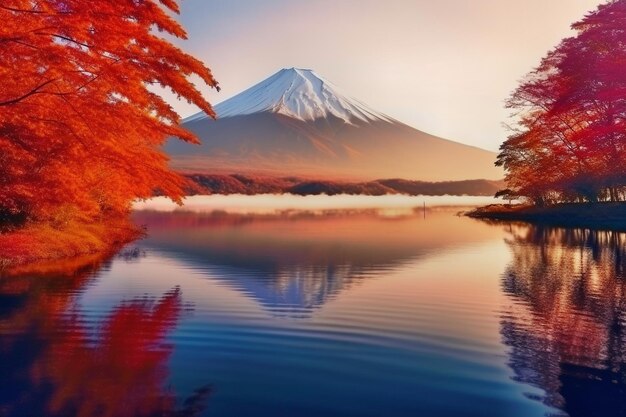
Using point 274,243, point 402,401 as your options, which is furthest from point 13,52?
point 274,243

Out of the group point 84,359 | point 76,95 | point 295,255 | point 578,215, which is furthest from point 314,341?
point 578,215

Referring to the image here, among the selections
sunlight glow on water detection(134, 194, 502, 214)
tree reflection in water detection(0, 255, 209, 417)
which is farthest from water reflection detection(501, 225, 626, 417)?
sunlight glow on water detection(134, 194, 502, 214)

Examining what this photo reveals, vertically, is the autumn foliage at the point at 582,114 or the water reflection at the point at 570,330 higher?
the autumn foliage at the point at 582,114

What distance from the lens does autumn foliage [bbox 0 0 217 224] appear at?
13406mm

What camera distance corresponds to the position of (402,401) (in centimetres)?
735

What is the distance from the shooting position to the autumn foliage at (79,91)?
44.0 ft

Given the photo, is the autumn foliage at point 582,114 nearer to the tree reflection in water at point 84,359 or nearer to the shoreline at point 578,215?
the shoreline at point 578,215

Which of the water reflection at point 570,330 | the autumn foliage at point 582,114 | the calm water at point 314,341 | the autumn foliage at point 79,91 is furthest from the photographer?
the autumn foliage at point 582,114

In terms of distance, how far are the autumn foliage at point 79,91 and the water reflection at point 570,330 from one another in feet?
31.2

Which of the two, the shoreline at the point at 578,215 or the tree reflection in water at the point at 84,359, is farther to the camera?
the shoreline at the point at 578,215

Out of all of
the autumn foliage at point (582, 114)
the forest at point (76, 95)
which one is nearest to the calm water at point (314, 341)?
the forest at point (76, 95)

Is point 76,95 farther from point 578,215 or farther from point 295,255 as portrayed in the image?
point 578,215

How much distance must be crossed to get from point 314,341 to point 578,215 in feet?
136

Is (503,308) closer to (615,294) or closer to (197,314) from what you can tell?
(615,294)
